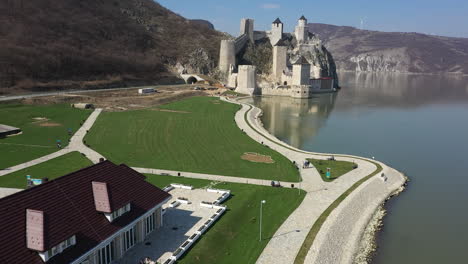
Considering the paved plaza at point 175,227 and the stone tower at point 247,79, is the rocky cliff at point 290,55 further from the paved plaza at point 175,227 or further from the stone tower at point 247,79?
the paved plaza at point 175,227

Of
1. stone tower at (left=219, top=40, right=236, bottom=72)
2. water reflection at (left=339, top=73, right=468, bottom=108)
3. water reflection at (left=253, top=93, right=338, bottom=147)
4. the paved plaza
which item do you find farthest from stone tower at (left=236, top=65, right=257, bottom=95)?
the paved plaza

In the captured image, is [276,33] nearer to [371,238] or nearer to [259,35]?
[259,35]

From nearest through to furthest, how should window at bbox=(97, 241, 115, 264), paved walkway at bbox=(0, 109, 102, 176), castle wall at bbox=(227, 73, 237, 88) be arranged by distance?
1. window at bbox=(97, 241, 115, 264)
2. paved walkway at bbox=(0, 109, 102, 176)
3. castle wall at bbox=(227, 73, 237, 88)

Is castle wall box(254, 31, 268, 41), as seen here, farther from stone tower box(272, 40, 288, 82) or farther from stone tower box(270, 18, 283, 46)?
stone tower box(272, 40, 288, 82)

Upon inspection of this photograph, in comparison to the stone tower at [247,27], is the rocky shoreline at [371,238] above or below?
below

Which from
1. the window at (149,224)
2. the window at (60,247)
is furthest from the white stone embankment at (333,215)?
the window at (60,247)

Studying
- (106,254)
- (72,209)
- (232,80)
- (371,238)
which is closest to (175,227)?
(106,254)
